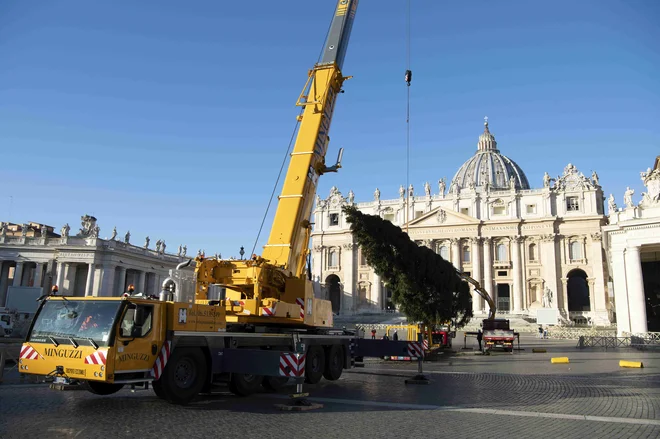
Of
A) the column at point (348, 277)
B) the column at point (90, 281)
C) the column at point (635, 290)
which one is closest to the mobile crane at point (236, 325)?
the column at point (635, 290)

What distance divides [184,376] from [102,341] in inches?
80.7

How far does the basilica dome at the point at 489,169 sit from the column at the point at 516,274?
29.1 m

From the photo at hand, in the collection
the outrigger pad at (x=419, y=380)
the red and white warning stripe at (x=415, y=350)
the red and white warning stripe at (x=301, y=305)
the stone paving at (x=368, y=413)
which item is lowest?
the stone paving at (x=368, y=413)

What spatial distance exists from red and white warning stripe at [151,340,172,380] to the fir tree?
1910 cm

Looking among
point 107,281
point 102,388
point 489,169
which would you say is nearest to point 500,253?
point 489,169

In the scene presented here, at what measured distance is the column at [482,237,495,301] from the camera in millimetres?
78562

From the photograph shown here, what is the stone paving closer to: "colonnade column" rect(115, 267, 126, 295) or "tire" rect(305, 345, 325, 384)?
"tire" rect(305, 345, 325, 384)

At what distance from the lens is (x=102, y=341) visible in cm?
1023

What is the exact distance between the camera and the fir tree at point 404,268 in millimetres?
29781

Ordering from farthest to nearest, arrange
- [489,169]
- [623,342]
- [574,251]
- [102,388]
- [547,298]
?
[489,169] < [574,251] < [547,298] < [623,342] < [102,388]

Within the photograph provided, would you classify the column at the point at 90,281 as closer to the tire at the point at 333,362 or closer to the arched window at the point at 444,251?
the arched window at the point at 444,251

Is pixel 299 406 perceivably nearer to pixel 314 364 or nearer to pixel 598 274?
pixel 314 364

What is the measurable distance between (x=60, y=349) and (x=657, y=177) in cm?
3955

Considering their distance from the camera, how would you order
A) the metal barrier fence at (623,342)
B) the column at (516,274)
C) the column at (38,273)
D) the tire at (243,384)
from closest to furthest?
1. the tire at (243,384)
2. the metal barrier fence at (623,342)
3. the column at (38,273)
4. the column at (516,274)
